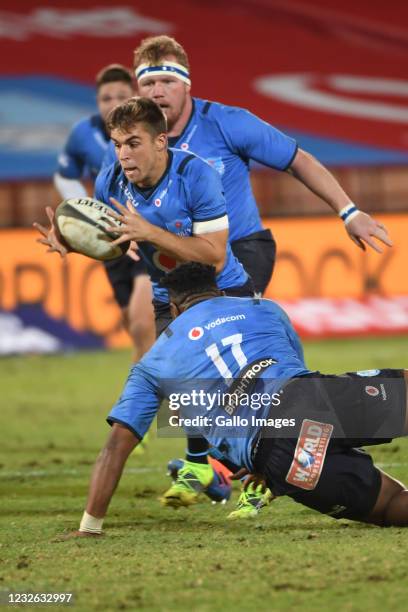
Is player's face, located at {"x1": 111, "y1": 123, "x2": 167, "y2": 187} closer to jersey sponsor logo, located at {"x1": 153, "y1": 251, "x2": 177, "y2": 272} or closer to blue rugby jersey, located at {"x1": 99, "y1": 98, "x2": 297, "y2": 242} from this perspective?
jersey sponsor logo, located at {"x1": 153, "y1": 251, "x2": 177, "y2": 272}

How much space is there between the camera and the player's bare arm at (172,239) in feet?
17.0

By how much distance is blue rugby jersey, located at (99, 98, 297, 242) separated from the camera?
623 cm

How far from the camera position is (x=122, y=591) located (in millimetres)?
3969

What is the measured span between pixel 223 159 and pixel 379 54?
538 inches

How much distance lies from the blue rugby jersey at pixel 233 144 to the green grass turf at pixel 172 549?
5.44ft

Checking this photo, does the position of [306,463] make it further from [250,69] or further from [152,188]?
[250,69]

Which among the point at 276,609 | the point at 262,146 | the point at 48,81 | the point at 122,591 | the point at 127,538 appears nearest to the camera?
the point at 276,609

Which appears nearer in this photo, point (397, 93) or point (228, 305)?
point (228, 305)

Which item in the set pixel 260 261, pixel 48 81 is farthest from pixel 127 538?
pixel 48 81

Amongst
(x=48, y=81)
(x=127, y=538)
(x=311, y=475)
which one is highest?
(x=48, y=81)

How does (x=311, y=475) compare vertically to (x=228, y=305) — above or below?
below

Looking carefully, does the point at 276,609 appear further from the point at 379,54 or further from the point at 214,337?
the point at 379,54

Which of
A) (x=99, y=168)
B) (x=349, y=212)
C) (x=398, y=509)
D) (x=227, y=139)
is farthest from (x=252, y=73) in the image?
(x=398, y=509)

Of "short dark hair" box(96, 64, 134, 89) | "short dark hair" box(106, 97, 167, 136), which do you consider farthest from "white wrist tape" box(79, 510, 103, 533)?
"short dark hair" box(96, 64, 134, 89)
